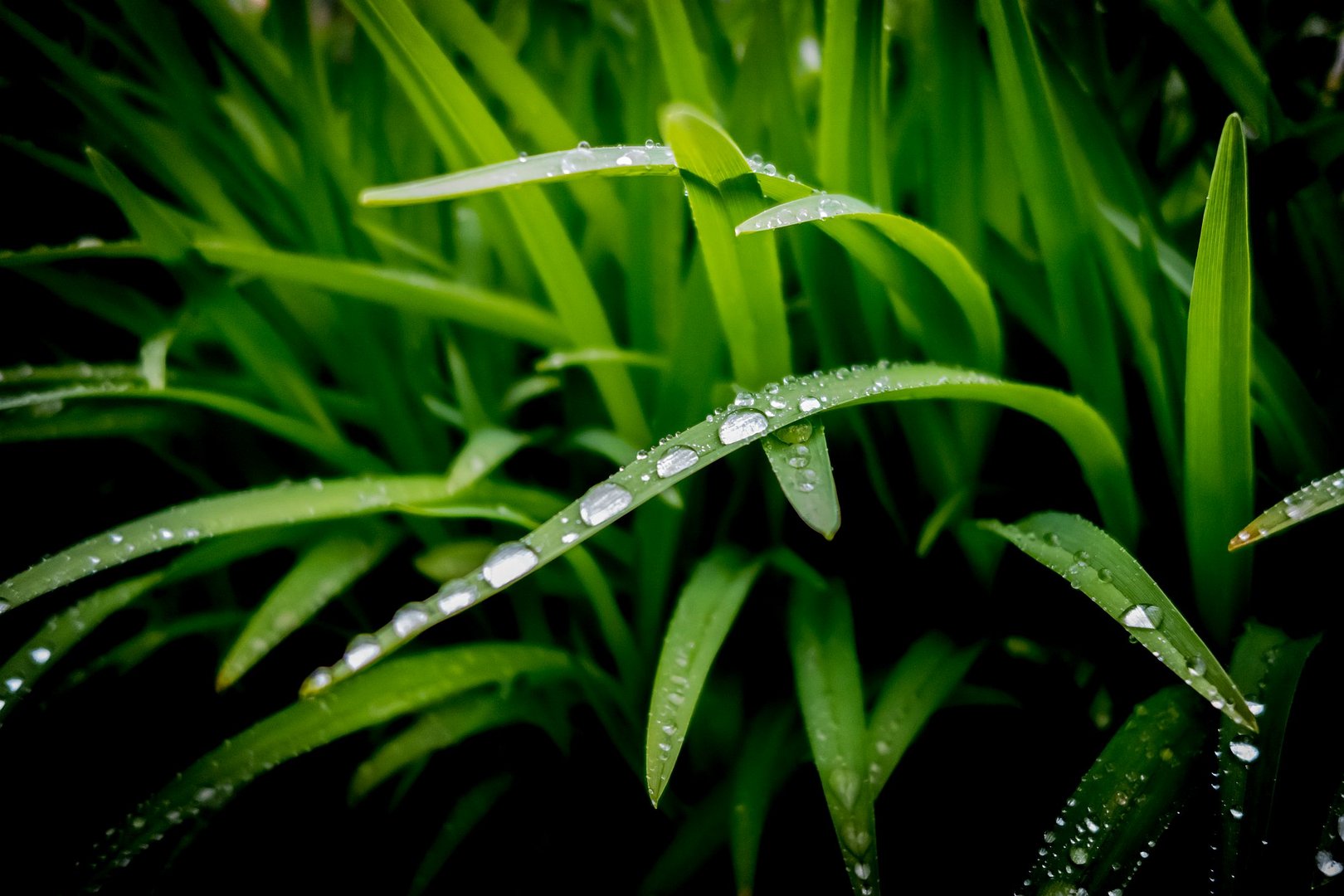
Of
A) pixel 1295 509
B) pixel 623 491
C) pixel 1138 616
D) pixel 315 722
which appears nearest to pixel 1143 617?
pixel 1138 616

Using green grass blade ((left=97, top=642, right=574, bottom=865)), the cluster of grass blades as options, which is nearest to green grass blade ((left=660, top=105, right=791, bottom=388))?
the cluster of grass blades

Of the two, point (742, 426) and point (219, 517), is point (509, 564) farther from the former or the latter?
point (219, 517)

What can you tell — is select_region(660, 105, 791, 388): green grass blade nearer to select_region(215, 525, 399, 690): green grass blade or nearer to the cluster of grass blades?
the cluster of grass blades

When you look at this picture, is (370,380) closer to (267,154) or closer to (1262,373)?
(267,154)

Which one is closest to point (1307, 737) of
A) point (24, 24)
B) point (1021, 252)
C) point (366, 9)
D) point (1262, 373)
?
point (1262, 373)

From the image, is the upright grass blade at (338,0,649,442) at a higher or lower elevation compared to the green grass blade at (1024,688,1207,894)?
higher

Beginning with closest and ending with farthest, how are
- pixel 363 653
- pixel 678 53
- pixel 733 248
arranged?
pixel 363 653 → pixel 733 248 → pixel 678 53
